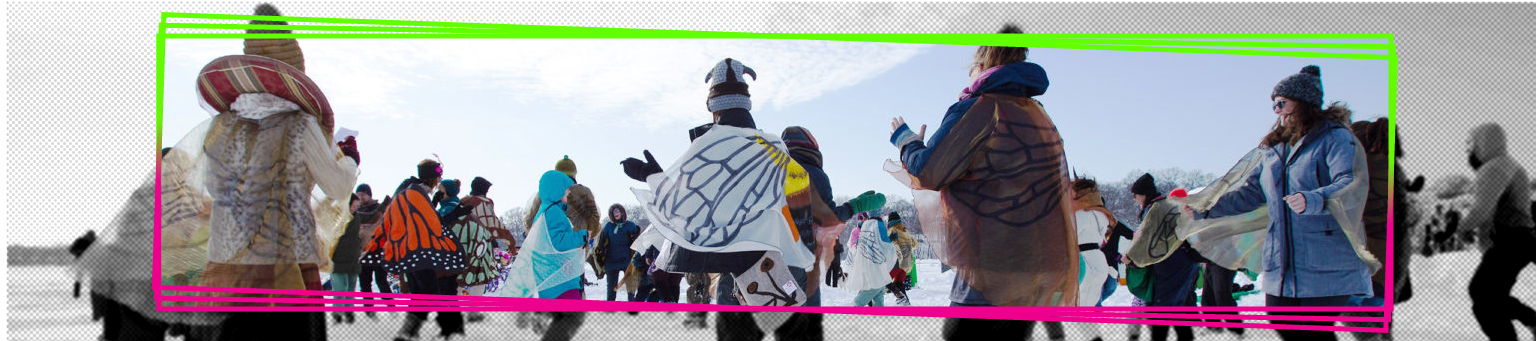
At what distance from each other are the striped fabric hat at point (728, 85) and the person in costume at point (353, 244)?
1497 mm

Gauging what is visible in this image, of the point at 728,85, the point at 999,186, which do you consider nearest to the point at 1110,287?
the point at 999,186

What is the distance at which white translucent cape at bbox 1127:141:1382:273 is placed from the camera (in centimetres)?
282

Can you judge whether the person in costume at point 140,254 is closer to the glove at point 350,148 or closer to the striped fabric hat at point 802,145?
the glove at point 350,148

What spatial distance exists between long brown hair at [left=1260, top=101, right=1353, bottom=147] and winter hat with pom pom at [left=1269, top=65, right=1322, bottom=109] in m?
0.03

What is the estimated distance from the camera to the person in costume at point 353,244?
3.30 meters

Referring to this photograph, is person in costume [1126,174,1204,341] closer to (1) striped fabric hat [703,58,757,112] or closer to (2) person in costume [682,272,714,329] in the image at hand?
(1) striped fabric hat [703,58,757,112]

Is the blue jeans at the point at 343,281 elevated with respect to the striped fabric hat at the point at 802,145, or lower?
lower

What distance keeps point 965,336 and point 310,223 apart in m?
2.53

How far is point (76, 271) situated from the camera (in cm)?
381

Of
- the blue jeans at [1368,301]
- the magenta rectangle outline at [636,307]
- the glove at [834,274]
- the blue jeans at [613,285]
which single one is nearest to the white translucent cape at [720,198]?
the magenta rectangle outline at [636,307]

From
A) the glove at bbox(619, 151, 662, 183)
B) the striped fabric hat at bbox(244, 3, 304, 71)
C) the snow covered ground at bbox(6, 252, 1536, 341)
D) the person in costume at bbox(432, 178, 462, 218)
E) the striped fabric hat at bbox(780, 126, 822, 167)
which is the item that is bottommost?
the snow covered ground at bbox(6, 252, 1536, 341)

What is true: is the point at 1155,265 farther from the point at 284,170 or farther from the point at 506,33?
the point at 284,170

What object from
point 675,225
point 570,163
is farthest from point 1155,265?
point 570,163

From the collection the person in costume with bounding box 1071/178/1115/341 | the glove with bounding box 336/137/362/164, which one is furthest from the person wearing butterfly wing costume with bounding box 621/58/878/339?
the glove with bounding box 336/137/362/164
